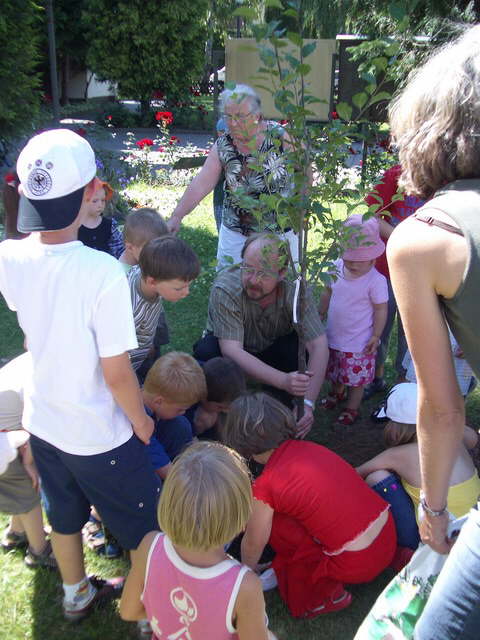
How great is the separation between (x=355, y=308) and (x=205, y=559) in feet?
7.14

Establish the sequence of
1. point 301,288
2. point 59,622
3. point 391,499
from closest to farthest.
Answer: point 59,622
point 391,499
point 301,288

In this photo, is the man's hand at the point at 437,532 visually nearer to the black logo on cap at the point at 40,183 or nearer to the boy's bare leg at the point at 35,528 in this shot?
the black logo on cap at the point at 40,183

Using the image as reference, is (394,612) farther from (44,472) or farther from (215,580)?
(44,472)

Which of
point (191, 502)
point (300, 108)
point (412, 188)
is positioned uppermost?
point (300, 108)

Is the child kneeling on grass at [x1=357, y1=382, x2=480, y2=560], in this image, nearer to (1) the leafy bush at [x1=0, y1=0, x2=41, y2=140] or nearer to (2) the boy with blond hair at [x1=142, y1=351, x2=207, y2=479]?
(2) the boy with blond hair at [x1=142, y1=351, x2=207, y2=479]

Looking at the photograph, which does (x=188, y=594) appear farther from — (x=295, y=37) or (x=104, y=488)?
(x=295, y=37)

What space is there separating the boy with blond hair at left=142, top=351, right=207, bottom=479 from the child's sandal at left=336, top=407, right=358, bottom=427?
3.97 feet

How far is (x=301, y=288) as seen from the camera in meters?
2.55

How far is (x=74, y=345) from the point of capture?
169cm

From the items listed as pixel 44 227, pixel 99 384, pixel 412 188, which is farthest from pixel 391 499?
pixel 44 227

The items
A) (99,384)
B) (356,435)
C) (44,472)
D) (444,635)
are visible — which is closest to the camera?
(444,635)

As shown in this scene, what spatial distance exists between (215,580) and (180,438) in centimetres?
118

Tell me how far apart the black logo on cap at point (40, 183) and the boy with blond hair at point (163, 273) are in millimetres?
916

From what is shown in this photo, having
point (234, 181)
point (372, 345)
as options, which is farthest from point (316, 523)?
point (234, 181)
